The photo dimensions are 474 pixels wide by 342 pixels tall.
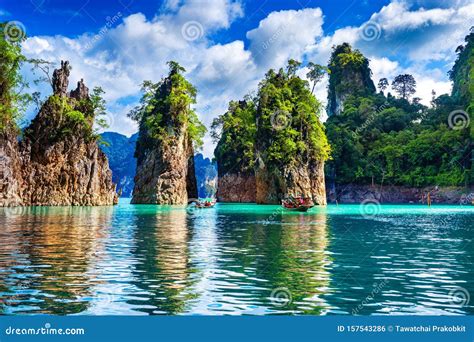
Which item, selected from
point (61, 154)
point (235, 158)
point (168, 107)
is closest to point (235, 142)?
point (235, 158)

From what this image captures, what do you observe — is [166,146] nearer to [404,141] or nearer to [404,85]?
[404,141]

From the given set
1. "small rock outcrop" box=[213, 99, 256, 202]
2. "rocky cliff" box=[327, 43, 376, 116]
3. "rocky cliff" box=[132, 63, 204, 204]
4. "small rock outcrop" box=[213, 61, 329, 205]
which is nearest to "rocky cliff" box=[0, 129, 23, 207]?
"rocky cliff" box=[132, 63, 204, 204]

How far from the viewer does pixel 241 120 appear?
11738 centimetres

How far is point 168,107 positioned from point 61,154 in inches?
923

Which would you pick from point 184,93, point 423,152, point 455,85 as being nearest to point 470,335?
point 184,93

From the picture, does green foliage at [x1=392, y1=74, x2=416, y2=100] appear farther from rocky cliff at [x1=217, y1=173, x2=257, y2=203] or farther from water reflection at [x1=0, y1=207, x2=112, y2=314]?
water reflection at [x1=0, y1=207, x2=112, y2=314]

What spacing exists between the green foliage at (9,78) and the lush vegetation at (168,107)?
28033 millimetres

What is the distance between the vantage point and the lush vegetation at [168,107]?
310 ft

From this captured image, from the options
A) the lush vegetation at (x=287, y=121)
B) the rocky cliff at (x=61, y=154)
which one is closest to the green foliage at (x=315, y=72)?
the lush vegetation at (x=287, y=121)

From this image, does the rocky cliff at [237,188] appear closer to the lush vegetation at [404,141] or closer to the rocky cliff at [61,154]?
the lush vegetation at [404,141]

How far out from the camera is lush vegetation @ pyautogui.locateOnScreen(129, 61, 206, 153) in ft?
310

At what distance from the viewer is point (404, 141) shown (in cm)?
11644

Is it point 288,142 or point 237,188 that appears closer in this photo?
point 288,142

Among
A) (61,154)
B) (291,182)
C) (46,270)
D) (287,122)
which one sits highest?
(287,122)
